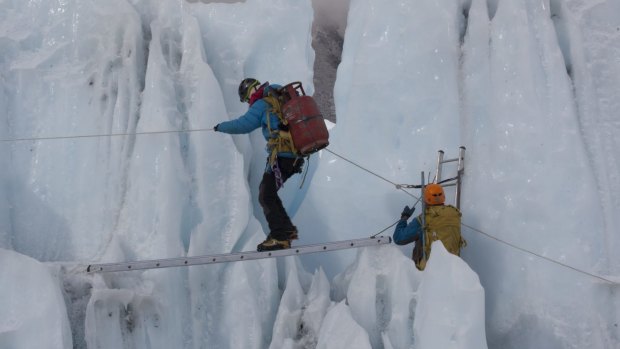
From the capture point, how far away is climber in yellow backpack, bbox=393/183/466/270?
19.2 feet

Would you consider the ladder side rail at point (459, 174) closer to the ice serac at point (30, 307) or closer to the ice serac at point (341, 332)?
the ice serac at point (341, 332)

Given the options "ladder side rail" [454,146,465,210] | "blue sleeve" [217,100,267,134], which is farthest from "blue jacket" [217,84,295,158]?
"ladder side rail" [454,146,465,210]

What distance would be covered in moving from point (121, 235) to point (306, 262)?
6.55 feet

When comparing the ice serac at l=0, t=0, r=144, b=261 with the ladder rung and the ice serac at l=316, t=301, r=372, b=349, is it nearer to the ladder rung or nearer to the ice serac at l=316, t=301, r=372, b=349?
the ladder rung

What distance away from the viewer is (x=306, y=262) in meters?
7.35

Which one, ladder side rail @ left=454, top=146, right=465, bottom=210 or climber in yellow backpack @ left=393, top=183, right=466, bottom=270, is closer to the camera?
climber in yellow backpack @ left=393, top=183, right=466, bottom=270

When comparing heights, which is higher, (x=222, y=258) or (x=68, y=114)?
(x=68, y=114)

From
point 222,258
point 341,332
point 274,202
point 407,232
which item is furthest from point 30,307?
point 407,232

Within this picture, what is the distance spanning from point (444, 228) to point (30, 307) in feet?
11.4

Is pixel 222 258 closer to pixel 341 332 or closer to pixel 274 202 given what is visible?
pixel 274 202

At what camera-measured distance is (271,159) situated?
5980 millimetres

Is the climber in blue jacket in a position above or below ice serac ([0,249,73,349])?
above

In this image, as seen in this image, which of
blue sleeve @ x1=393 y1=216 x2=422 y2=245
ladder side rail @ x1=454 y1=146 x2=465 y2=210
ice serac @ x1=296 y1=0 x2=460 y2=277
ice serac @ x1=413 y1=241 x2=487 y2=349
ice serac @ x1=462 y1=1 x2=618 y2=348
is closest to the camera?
ice serac @ x1=413 y1=241 x2=487 y2=349

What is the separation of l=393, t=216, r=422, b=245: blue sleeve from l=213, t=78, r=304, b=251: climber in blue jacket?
943mm
